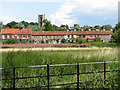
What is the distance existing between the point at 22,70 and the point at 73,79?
86.7 inches

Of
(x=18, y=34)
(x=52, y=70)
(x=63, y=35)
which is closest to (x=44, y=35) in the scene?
(x=63, y=35)

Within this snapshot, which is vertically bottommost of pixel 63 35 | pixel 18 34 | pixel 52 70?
pixel 52 70

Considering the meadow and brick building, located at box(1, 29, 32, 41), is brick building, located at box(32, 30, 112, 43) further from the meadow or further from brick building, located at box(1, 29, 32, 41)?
the meadow

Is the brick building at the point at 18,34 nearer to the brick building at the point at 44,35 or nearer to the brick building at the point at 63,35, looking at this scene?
the brick building at the point at 44,35

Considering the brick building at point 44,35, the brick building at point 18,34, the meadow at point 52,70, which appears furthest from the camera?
the brick building at point 18,34

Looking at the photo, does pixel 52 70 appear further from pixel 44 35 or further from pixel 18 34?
pixel 18 34

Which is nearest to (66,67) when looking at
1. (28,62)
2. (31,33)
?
(28,62)

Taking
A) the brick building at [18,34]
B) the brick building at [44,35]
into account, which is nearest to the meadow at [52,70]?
the brick building at [44,35]

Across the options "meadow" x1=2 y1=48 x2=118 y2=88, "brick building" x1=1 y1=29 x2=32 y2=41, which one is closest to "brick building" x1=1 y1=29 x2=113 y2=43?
"brick building" x1=1 y1=29 x2=32 y2=41

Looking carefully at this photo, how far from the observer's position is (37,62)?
33.9 feet

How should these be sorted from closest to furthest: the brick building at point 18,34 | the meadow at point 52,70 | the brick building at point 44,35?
the meadow at point 52,70
the brick building at point 44,35
the brick building at point 18,34

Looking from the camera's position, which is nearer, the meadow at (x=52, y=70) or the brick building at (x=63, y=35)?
the meadow at (x=52, y=70)

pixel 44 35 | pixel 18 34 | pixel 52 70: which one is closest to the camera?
pixel 52 70

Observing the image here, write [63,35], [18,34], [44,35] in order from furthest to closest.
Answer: [18,34] < [63,35] < [44,35]
